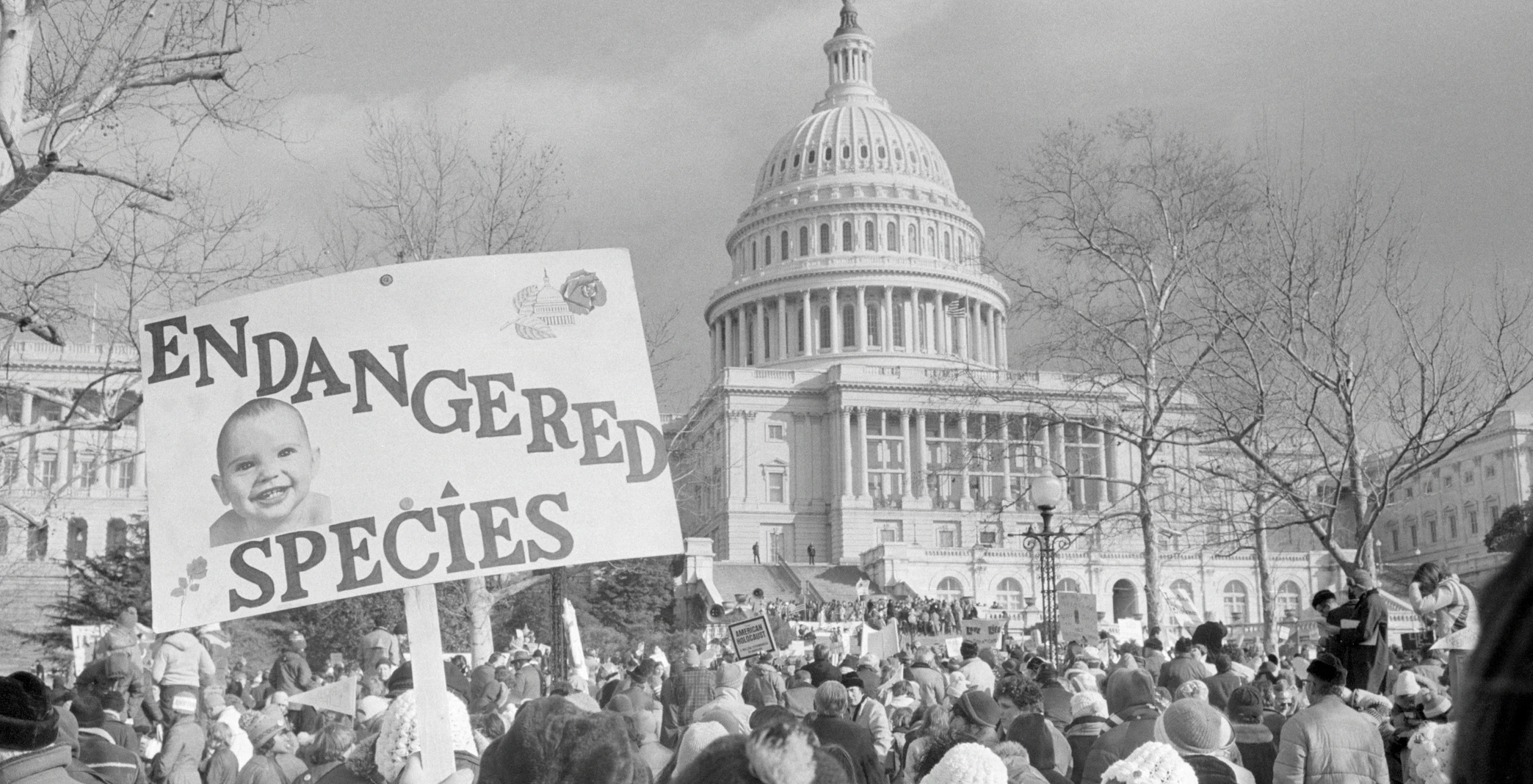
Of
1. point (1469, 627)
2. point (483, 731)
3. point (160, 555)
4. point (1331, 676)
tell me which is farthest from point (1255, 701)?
point (160, 555)

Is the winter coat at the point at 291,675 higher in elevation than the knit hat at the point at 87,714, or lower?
lower

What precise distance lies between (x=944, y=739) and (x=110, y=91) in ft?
26.8

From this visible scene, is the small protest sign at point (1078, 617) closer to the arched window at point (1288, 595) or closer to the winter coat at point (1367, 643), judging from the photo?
the winter coat at point (1367, 643)

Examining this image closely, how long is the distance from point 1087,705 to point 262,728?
4.38 metres

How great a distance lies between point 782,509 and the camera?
95375 millimetres

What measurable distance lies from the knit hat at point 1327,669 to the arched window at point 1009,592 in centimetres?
6920

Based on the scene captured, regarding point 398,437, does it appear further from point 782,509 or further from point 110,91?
point 782,509

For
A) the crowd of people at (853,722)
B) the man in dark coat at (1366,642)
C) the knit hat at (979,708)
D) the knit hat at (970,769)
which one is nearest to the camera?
the crowd of people at (853,722)

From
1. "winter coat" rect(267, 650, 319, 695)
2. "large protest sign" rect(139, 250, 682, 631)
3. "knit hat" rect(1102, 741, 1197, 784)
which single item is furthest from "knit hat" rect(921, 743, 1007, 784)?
"winter coat" rect(267, 650, 319, 695)

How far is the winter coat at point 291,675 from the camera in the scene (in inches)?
584

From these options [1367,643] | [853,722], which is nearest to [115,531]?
[1367,643]

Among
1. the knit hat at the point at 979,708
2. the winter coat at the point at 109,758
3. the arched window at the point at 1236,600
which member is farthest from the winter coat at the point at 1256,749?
the arched window at the point at 1236,600

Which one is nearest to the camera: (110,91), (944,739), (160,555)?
(160,555)

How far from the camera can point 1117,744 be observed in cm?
743
